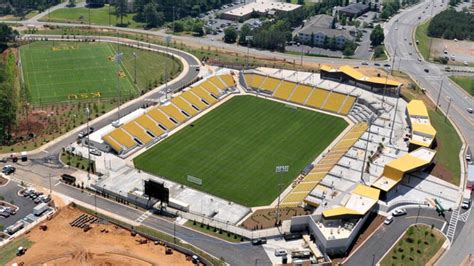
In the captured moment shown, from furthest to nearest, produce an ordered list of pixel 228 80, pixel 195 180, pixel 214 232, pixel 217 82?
pixel 228 80 < pixel 217 82 < pixel 195 180 < pixel 214 232

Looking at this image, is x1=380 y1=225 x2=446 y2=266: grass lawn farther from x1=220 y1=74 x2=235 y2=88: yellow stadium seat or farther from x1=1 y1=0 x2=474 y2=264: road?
x1=220 y1=74 x2=235 y2=88: yellow stadium seat

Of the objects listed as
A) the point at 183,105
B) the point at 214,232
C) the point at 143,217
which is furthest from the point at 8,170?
the point at 183,105

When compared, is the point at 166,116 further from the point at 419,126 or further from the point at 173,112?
the point at 419,126

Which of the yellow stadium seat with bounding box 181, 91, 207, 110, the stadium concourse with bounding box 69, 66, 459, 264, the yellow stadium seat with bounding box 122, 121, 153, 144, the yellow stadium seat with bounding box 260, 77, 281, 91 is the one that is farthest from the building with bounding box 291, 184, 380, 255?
the yellow stadium seat with bounding box 260, 77, 281, 91

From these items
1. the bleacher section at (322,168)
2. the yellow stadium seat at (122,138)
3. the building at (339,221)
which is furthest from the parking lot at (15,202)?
the building at (339,221)

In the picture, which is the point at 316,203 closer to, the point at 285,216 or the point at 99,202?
the point at 285,216
